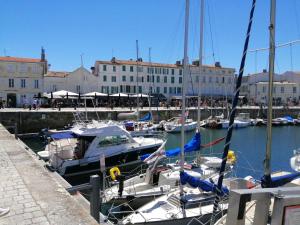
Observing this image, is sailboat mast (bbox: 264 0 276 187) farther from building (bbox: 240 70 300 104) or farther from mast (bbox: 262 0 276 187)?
building (bbox: 240 70 300 104)

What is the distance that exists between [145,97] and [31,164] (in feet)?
157

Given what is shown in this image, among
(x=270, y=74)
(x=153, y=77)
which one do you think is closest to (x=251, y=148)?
(x=270, y=74)

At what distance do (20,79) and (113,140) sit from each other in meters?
46.4

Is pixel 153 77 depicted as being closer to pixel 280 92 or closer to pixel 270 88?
pixel 280 92

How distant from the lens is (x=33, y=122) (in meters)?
42.9

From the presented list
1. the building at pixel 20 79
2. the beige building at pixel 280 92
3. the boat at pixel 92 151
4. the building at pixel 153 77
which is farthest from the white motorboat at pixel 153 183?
the beige building at pixel 280 92

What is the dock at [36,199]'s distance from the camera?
6910 mm

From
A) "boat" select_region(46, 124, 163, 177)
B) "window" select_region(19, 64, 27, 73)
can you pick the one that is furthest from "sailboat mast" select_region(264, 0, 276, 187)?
"window" select_region(19, 64, 27, 73)

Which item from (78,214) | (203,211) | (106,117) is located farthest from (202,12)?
(106,117)

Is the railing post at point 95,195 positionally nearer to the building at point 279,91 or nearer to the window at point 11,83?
the window at point 11,83

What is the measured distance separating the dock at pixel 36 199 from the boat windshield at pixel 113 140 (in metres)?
8.77

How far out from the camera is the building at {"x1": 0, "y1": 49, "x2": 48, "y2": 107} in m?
61.1

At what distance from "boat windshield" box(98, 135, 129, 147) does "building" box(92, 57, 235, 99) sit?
152 feet

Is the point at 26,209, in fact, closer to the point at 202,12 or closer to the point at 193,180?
the point at 193,180
